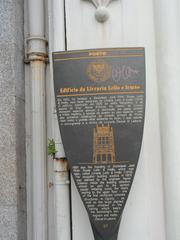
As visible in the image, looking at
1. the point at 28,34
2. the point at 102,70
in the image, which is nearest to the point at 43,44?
the point at 28,34

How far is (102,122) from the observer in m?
4.59

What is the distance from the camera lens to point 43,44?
5.18 meters

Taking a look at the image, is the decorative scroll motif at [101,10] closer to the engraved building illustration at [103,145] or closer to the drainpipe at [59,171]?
the drainpipe at [59,171]

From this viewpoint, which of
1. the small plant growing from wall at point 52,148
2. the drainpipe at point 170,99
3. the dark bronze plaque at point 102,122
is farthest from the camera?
the small plant growing from wall at point 52,148

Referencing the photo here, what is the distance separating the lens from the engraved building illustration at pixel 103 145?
15.0 ft

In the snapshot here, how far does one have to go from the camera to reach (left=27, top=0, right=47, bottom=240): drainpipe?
4.91 metres

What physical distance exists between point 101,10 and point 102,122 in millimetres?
1432

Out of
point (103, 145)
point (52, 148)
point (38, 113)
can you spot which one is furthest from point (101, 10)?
point (52, 148)

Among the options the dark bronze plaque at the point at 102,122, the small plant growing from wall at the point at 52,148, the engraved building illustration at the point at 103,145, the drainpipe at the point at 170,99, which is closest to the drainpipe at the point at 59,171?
the small plant growing from wall at the point at 52,148

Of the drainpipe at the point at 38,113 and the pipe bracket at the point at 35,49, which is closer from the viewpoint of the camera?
the drainpipe at the point at 38,113

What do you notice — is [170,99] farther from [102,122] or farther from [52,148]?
[52,148]

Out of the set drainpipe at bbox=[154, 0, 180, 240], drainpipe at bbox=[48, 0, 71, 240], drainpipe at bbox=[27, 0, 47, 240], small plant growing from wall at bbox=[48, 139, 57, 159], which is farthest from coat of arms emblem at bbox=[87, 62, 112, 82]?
small plant growing from wall at bbox=[48, 139, 57, 159]

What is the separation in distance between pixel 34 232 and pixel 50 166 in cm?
86

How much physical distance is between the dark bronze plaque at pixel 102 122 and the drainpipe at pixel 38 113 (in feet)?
1.64
